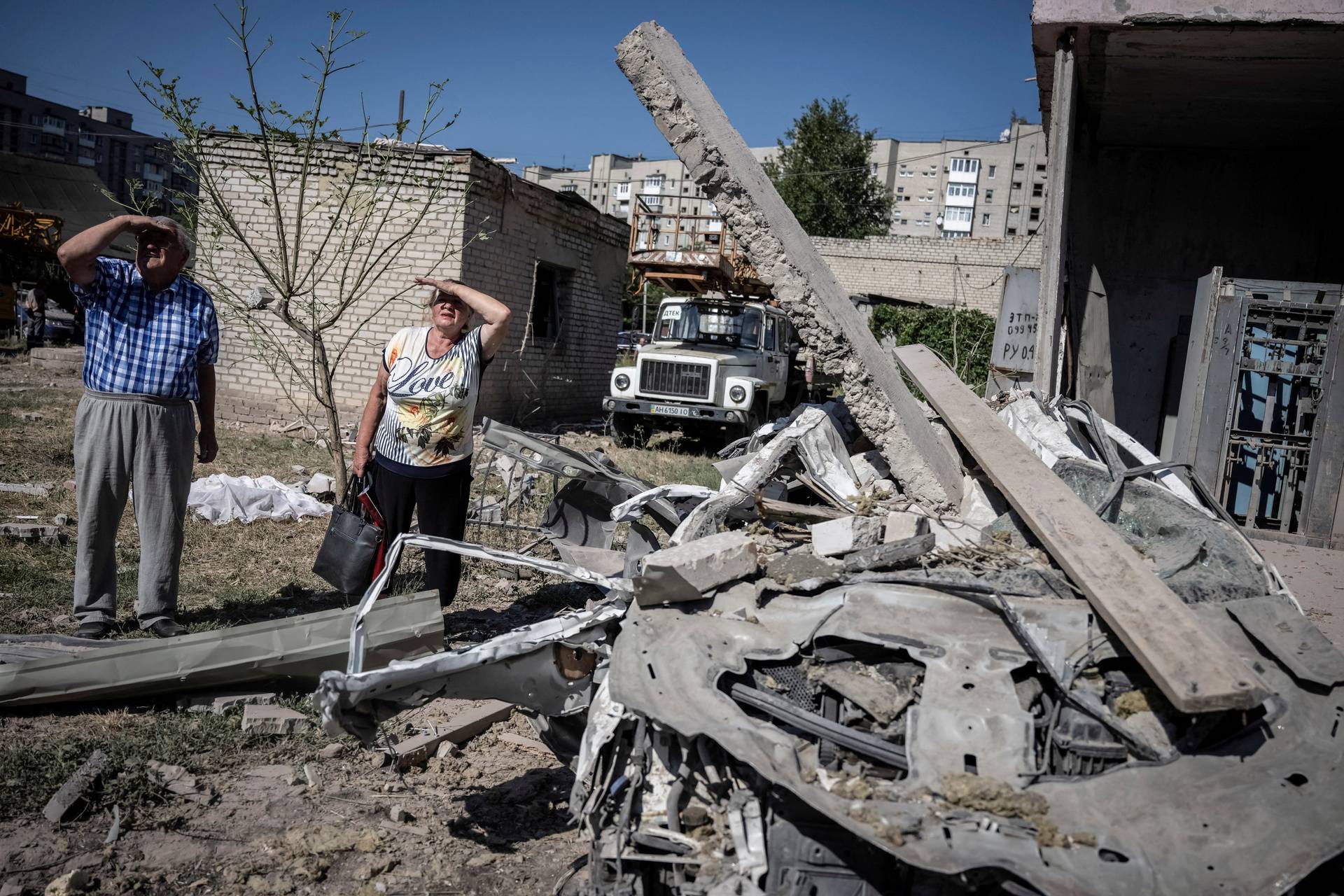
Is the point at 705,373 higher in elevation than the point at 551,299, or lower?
lower

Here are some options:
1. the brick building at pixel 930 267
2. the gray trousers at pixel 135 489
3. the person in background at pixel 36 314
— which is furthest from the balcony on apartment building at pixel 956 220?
the gray trousers at pixel 135 489

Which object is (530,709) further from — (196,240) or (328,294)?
(328,294)

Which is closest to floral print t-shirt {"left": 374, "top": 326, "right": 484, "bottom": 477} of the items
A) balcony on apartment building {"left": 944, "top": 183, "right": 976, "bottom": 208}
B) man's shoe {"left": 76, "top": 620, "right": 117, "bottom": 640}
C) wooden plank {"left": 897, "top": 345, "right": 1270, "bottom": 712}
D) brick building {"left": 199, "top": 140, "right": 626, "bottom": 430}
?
man's shoe {"left": 76, "top": 620, "right": 117, "bottom": 640}

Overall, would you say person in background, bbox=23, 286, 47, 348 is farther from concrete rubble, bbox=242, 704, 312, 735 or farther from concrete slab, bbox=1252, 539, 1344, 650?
concrete slab, bbox=1252, 539, 1344, 650

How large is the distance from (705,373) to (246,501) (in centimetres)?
581

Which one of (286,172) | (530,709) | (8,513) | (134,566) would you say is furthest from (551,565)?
(286,172)

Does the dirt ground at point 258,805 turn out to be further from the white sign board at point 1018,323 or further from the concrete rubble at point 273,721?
the white sign board at point 1018,323

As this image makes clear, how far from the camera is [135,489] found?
3.78 m

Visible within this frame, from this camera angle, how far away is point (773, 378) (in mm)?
11781

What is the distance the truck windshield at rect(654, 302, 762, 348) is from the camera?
38.4ft

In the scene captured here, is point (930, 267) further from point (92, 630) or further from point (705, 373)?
point (92, 630)

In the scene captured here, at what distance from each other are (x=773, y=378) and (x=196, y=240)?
7.91 meters

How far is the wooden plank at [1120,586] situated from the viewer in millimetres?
1956

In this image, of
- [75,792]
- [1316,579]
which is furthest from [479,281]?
[1316,579]
